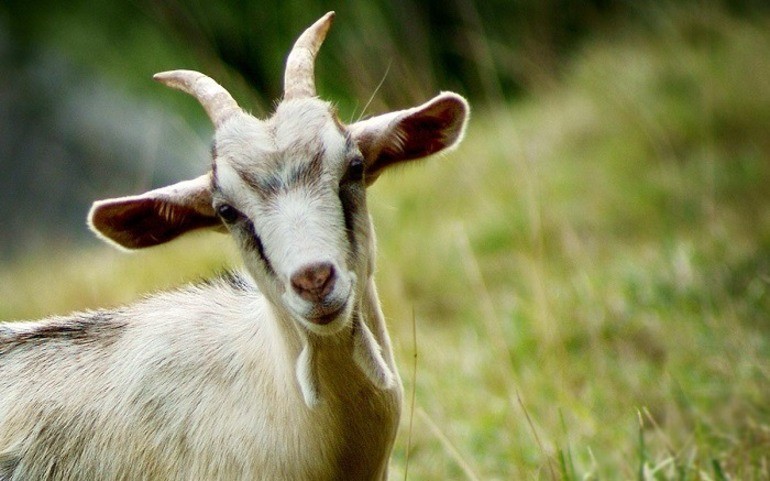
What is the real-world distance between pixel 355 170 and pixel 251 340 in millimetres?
782

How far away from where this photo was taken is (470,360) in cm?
579

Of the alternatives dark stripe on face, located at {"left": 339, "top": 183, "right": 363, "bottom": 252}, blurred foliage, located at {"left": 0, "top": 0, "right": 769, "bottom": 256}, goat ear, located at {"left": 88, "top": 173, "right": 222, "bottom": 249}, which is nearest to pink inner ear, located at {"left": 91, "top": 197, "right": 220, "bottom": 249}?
goat ear, located at {"left": 88, "top": 173, "right": 222, "bottom": 249}

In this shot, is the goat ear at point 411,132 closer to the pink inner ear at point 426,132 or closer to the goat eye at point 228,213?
the pink inner ear at point 426,132

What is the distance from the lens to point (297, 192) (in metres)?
3.07

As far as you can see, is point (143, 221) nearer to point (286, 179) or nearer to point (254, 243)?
point (254, 243)

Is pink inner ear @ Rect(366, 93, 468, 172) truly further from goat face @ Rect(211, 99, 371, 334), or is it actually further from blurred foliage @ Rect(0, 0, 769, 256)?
blurred foliage @ Rect(0, 0, 769, 256)

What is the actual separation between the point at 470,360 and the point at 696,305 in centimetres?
132

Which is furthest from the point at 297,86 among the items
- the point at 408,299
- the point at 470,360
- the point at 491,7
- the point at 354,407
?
the point at 491,7

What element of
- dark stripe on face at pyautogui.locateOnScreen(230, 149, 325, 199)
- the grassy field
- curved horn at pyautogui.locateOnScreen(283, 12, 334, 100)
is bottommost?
the grassy field

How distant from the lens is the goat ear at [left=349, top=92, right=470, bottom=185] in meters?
3.34

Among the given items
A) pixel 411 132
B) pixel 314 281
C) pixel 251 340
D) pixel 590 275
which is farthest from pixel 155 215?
pixel 590 275

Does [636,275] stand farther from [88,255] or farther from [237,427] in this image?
[88,255]

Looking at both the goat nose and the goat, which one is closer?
the goat nose

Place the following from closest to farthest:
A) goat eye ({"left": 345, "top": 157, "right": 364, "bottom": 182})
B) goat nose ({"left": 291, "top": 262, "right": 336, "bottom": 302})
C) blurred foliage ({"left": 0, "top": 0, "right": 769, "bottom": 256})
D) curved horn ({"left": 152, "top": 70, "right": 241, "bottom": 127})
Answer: goat nose ({"left": 291, "top": 262, "right": 336, "bottom": 302}) → goat eye ({"left": 345, "top": 157, "right": 364, "bottom": 182}) → curved horn ({"left": 152, "top": 70, "right": 241, "bottom": 127}) → blurred foliage ({"left": 0, "top": 0, "right": 769, "bottom": 256})
